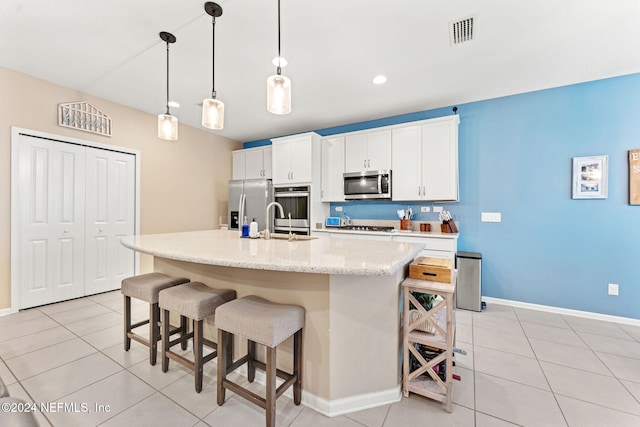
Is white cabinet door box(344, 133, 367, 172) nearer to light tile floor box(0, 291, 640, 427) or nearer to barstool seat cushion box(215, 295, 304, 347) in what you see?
light tile floor box(0, 291, 640, 427)

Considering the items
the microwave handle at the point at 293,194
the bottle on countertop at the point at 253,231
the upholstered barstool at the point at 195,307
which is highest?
the microwave handle at the point at 293,194

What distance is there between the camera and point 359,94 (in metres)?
3.36

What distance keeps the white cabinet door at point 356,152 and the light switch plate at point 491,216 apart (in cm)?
177

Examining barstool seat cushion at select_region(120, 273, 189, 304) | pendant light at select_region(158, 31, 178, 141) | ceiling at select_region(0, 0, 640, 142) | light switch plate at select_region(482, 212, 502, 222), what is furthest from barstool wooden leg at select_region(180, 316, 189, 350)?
light switch plate at select_region(482, 212, 502, 222)

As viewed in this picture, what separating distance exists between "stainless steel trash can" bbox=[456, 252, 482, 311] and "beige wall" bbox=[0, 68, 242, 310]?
171 inches

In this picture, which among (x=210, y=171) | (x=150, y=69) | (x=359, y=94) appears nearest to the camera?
(x=150, y=69)

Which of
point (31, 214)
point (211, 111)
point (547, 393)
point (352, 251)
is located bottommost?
point (547, 393)

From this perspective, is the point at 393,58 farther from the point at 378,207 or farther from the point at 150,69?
the point at 150,69

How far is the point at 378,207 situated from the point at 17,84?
15.5 ft

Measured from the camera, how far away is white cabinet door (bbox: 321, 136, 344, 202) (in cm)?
425

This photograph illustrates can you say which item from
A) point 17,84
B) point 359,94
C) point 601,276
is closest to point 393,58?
point 359,94

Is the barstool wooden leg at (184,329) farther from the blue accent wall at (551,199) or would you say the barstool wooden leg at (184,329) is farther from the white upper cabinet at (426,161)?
the blue accent wall at (551,199)

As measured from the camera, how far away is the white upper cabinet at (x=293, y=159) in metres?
4.19

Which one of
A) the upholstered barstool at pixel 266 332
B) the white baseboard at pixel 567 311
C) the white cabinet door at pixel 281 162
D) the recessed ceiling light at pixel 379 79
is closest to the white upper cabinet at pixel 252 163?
the white cabinet door at pixel 281 162
